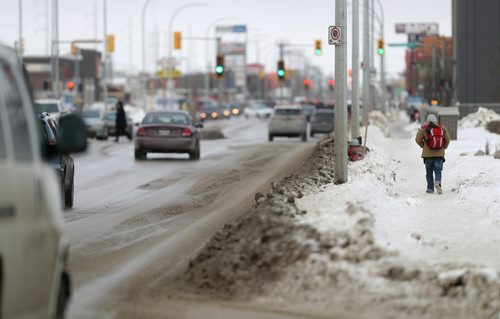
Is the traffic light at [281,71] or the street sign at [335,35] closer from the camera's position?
the street sign at [335,35]

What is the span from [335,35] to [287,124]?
3401 centimetres

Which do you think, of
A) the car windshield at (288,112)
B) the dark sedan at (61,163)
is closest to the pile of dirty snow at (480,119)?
the car windshield at (288,112)

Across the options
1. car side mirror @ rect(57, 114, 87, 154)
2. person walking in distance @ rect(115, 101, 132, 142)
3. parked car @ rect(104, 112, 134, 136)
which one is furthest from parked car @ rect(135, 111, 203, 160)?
car side mirror @ rect(57, 114, 87, 154)

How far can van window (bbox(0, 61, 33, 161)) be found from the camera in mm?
6852

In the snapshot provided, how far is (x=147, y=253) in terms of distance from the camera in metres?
13.7

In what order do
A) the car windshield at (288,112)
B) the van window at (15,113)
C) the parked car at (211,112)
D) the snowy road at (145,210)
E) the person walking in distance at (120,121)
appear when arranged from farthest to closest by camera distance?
the parked car at (211,112)
the car windshield at (288,112)
the person walking in distance at (120,121)
the snowy road at (145,210)
the van window at (15,113)

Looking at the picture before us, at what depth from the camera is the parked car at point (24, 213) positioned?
6.30m

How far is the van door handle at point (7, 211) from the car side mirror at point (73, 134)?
1.43 metres

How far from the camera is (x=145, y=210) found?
19.6 metres

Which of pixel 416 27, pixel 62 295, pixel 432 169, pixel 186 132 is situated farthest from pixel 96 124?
pixel 416 27

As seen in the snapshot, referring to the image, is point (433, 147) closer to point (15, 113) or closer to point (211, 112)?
point (15, 113)

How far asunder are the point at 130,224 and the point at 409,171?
12.8 metres

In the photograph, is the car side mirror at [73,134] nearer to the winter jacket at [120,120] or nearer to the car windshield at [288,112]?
the winter jacket at [120,120]

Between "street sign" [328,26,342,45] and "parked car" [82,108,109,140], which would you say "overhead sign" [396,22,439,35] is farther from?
"street sign" [328,26,342,45]
